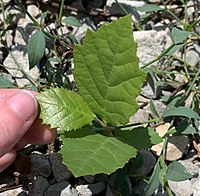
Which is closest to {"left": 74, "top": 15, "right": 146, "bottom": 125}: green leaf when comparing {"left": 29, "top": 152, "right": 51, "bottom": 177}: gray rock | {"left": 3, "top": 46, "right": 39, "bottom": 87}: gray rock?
{"left": 29, "top": 152, "right": 51, "bottom": 177}: gray rock

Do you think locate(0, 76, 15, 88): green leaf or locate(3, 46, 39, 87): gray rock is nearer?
locate(0, 76, 15, 88): green leaf

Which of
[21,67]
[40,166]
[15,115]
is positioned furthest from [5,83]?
[15,115]

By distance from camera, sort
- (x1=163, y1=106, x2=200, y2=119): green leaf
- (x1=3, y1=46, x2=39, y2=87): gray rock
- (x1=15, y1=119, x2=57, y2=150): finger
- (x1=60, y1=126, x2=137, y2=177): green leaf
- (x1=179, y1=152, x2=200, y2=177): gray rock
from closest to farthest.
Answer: (x1=60, y1=126, x2=137, y2=177): green leaf → (x1=15, y1=119, x2=57, y2=150): finger → (x1=163, y1=106, x2=200, y2=119): green leaf → (x1=179, y1=152, x2=200, y2=177): gray rock → (x1=3, y1=46, x2=39, y2=87): gray rock

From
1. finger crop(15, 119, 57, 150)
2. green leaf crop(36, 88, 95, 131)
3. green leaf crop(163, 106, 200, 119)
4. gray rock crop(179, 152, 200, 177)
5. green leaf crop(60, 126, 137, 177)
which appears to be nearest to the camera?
green leaf crop(60, 126, 137, 177)

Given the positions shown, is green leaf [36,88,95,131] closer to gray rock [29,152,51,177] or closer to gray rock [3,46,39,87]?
gray rock [29,152,51,177]

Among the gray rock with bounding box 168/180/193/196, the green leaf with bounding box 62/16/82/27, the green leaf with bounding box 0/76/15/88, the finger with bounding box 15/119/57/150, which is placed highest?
the green leaf with bounding box 62/16/82/27

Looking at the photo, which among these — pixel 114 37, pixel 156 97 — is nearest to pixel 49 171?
pixel 156 97

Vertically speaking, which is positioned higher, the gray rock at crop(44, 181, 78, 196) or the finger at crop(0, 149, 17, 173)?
the finger at crop(0, 149, 17, 173)

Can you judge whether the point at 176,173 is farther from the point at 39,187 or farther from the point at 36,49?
the point at 36,49
